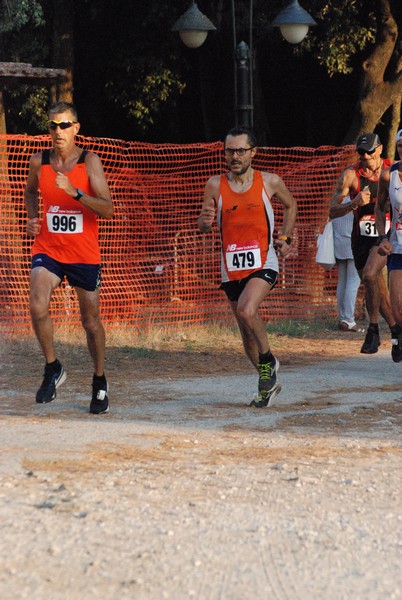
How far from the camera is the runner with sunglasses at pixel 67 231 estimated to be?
8594 mm

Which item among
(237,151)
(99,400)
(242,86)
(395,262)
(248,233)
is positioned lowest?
(99,400)

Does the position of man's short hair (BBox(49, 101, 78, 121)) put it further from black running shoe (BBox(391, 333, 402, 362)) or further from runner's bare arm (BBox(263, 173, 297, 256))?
black running shoe (BBox(391, 333, 402, 362))

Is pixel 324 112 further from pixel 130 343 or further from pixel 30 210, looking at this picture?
pixel 30 210

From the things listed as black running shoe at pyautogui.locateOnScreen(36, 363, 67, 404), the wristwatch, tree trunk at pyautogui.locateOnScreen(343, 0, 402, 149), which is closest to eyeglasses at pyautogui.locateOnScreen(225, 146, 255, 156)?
the wristwatch

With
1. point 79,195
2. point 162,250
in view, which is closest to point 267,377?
point 79,195

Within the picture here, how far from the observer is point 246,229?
29.5ft

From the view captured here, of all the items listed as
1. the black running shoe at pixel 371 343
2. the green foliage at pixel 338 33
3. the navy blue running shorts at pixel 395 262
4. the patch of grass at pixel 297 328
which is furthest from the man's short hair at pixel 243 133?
the green foliage at pixel 338 33

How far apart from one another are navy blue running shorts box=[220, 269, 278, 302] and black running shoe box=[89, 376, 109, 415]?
1170 millimetres

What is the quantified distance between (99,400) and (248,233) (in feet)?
5.15

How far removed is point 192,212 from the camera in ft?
51.5

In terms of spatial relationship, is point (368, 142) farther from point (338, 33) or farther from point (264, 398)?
point (338, 33)

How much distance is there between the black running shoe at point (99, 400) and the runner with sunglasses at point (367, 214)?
3.28 m

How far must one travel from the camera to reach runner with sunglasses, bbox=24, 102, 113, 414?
8594mm

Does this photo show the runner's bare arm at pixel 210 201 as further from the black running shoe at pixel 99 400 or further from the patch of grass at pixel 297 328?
the patch of grass at pixel 297 328
